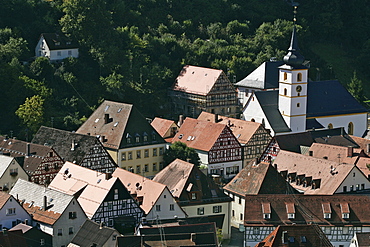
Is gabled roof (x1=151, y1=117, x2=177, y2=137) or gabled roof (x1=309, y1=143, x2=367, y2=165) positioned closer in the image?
gabled roof (x1=309, y1=143, x2=367, y2=165)

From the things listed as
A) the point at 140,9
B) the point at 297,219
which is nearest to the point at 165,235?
the point at 297,219

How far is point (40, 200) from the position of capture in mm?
58062

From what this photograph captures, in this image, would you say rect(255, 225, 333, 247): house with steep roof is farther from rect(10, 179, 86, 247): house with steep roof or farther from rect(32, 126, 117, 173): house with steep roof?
rect(32, 126, 117, 173): house with steep roof

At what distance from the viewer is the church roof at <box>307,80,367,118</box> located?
85.4m

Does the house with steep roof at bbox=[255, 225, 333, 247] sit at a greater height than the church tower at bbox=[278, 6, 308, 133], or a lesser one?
lesser

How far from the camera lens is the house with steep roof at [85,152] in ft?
220

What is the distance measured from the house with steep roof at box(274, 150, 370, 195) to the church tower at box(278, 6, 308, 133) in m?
15.5

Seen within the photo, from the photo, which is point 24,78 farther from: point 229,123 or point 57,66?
point 229,123

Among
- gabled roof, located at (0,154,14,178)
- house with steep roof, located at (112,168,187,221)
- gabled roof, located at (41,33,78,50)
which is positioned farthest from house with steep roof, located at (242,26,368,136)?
gabled roof, located at (0,154,14,178)

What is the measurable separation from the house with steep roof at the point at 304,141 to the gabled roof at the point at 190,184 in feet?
32.5

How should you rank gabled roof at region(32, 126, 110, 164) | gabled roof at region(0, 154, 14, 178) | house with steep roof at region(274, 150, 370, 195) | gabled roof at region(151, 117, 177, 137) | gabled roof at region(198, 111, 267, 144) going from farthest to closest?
gabled roof at region(151, 117, 177, 137), gabled roof at region(198, 111, 267, 144), gabled roof at region(32, 126, 110, 164), house with steep roof at region(274, 150, 370, 195), gabled roof at region(0, 154, 14, 178)

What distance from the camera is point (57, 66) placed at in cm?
8806

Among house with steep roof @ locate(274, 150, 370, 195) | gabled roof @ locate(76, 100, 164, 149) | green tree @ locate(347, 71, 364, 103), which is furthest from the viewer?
green tree @ locate(347, 71, 364, 103)

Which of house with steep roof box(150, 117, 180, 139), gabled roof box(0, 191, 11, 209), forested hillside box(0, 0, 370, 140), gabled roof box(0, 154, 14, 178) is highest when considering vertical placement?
forested hillside box(0, 0, 370, 140)
